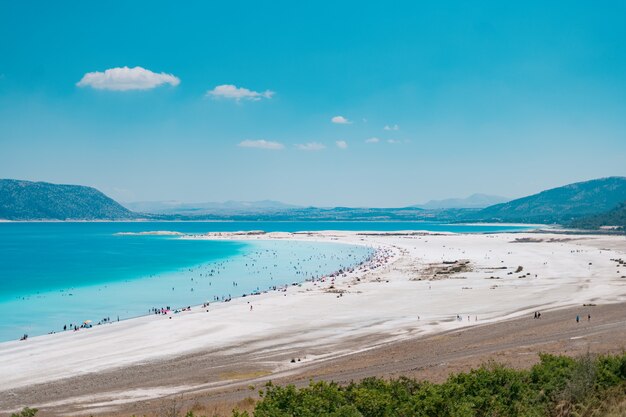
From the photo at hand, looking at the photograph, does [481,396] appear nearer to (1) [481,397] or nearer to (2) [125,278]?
(1) [481,397]

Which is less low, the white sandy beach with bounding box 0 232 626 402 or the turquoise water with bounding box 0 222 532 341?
the white sandy beach with bounding box 0 232 626 402

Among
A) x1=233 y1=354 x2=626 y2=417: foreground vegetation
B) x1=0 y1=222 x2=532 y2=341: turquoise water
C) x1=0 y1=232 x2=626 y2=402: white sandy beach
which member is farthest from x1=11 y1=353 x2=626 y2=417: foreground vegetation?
x1=0 y1=222 x2=532 y2=341: turquoise water

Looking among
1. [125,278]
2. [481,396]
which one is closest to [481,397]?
[481,396]

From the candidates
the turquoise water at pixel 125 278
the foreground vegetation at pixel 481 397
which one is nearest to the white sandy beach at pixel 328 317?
the turquoise water at pixel 125 278

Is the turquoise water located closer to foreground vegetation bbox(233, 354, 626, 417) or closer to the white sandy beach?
the white sandy beach

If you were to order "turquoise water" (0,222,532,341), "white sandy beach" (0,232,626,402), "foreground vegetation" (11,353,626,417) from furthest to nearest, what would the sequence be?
"turquoise water" (0,222,532,341) → "white sandy beach" (0,232,626,402) → "foreground vegetation" (11,353,626,417)

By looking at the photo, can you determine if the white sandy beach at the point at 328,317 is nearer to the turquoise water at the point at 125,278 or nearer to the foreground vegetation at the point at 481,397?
the turquoise water at the point at 125,278

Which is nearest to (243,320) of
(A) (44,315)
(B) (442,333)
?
(B) (442,333)

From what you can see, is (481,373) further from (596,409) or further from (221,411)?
(221,411)
